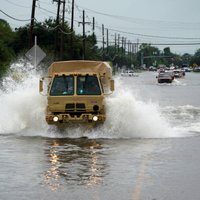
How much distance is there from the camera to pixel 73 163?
13.9m

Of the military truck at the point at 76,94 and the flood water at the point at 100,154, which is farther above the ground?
the military truck at the point at 76,94

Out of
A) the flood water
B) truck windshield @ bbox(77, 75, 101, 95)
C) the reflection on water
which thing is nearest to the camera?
the flood water

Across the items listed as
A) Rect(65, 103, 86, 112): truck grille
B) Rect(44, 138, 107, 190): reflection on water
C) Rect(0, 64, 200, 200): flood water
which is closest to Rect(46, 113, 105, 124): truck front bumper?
Rect(65, 103, 86, 112): truck grille

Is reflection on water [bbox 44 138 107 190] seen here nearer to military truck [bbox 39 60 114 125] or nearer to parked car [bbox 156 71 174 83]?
military truck [bbox 39 60 114 125]

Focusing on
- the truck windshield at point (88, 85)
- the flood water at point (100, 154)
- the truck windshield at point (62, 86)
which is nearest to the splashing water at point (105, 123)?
the flood water at point (100, 154)

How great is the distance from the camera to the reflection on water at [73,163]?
11578 mm

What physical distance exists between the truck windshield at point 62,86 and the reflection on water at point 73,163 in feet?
5.58

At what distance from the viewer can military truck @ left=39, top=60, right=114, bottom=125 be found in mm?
19234

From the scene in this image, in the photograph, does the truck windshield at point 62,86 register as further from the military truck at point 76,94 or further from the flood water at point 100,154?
the flood water at point 100,154

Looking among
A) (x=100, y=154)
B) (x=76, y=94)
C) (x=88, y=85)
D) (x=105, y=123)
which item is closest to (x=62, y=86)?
(x=76, y=94)

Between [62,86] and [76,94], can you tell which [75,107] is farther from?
[62,86]

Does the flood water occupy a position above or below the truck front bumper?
below

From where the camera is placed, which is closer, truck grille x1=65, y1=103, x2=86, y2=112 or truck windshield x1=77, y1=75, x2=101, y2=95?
truck grille x1=65, y1=103, x2=86, y2=112

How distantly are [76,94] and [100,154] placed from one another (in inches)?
176
